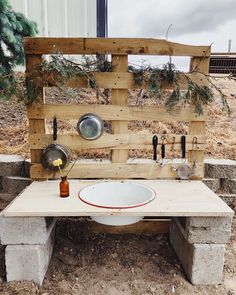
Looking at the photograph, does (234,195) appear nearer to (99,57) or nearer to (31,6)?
(99,57)

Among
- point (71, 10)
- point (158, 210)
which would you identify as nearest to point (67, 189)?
point (158, 210)

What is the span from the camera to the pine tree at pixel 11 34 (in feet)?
9.75

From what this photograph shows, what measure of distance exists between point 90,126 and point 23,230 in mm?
869

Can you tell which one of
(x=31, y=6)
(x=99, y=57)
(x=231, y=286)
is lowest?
(x=231, y=286)

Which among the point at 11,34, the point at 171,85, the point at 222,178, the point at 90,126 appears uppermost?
the point at 11,34

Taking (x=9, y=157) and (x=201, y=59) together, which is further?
(x=9, y=157)

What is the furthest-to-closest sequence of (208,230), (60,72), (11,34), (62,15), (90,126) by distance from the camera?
(62,15) < (11,34) < (90,126) < (60,72) < (208,230)

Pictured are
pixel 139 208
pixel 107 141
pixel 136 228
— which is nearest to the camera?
pixel 139 208

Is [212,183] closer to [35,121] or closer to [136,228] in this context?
[136,228]

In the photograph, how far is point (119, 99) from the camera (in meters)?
2.28

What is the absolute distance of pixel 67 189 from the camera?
6.69ft

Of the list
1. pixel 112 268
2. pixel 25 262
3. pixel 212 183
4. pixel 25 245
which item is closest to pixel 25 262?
pixel 25 262

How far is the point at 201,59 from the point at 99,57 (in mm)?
785

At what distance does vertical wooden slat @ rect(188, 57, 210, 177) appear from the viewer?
2258 mm
